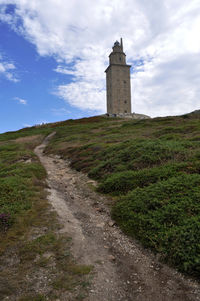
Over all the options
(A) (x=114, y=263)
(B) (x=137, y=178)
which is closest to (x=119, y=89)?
(B) (x=137, y=178)

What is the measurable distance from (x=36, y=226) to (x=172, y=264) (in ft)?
16.1

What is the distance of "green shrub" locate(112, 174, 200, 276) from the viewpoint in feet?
18.1

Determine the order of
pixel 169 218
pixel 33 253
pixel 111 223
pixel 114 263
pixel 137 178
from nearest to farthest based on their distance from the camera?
pixel 114 263
pixel 33 253
pixel 169 218
pixel 111 223
pixel 137 178

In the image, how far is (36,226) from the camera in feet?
24.6

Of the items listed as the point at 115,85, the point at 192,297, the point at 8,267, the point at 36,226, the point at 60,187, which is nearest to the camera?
the point at 192,297

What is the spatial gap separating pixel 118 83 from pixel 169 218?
91555mm

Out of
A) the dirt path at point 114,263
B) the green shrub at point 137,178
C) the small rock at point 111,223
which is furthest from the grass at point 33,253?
the green shrub at point 137,178

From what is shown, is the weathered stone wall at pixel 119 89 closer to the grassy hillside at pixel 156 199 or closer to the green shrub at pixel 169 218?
the grassy hillside at pixel 156 199

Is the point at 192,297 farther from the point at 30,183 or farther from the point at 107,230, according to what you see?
the point at 30,183

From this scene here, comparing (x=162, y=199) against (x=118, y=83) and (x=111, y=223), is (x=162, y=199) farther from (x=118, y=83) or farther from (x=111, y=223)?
(x=118, y=83)

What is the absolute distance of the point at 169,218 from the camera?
275 inches

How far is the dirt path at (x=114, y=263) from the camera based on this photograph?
464 centimetres

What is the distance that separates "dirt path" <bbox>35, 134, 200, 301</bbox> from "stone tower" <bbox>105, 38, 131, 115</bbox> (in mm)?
84907

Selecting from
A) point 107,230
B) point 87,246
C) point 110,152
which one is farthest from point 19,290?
point 110,152
